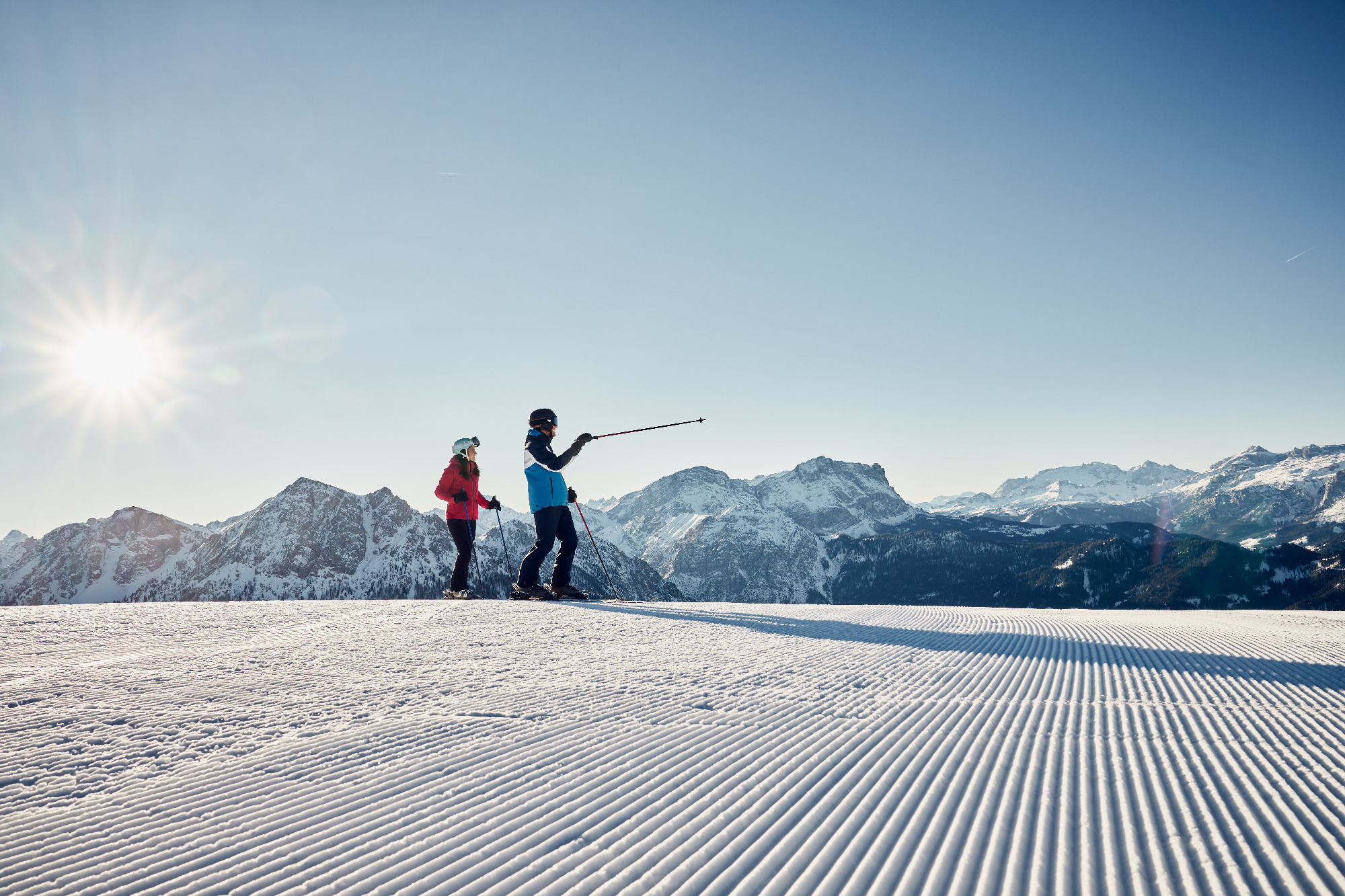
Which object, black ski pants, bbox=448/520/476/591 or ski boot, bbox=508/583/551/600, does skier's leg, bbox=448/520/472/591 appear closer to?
black ski pants, bbox=448/520/476/591

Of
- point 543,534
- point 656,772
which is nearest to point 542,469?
point 543,534

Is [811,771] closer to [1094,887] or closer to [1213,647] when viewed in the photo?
[1094,887]

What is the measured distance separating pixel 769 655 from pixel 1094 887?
4294 mm

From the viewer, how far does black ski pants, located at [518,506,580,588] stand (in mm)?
11295

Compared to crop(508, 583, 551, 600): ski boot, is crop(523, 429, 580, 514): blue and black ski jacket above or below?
above

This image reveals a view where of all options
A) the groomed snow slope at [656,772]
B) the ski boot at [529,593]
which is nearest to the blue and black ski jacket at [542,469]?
the ski boot at [529,593]

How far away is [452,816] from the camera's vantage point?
8.76ft

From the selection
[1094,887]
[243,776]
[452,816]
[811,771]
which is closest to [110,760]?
[243,776]

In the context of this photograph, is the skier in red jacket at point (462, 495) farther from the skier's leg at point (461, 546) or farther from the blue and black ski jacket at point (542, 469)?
the blue and black ski jacket at point (542, 469)

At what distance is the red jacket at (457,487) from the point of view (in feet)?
41.9

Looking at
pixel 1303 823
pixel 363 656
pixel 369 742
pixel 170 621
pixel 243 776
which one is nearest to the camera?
pixel 1303 823

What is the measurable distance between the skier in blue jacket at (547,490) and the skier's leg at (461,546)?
1.59 meters

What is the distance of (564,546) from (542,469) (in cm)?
164

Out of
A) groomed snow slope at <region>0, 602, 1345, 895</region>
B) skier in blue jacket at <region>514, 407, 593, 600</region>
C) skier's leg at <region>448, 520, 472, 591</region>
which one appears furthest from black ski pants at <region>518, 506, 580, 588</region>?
groomed snow slope at <region>0, 602, 1345, 895</region>
